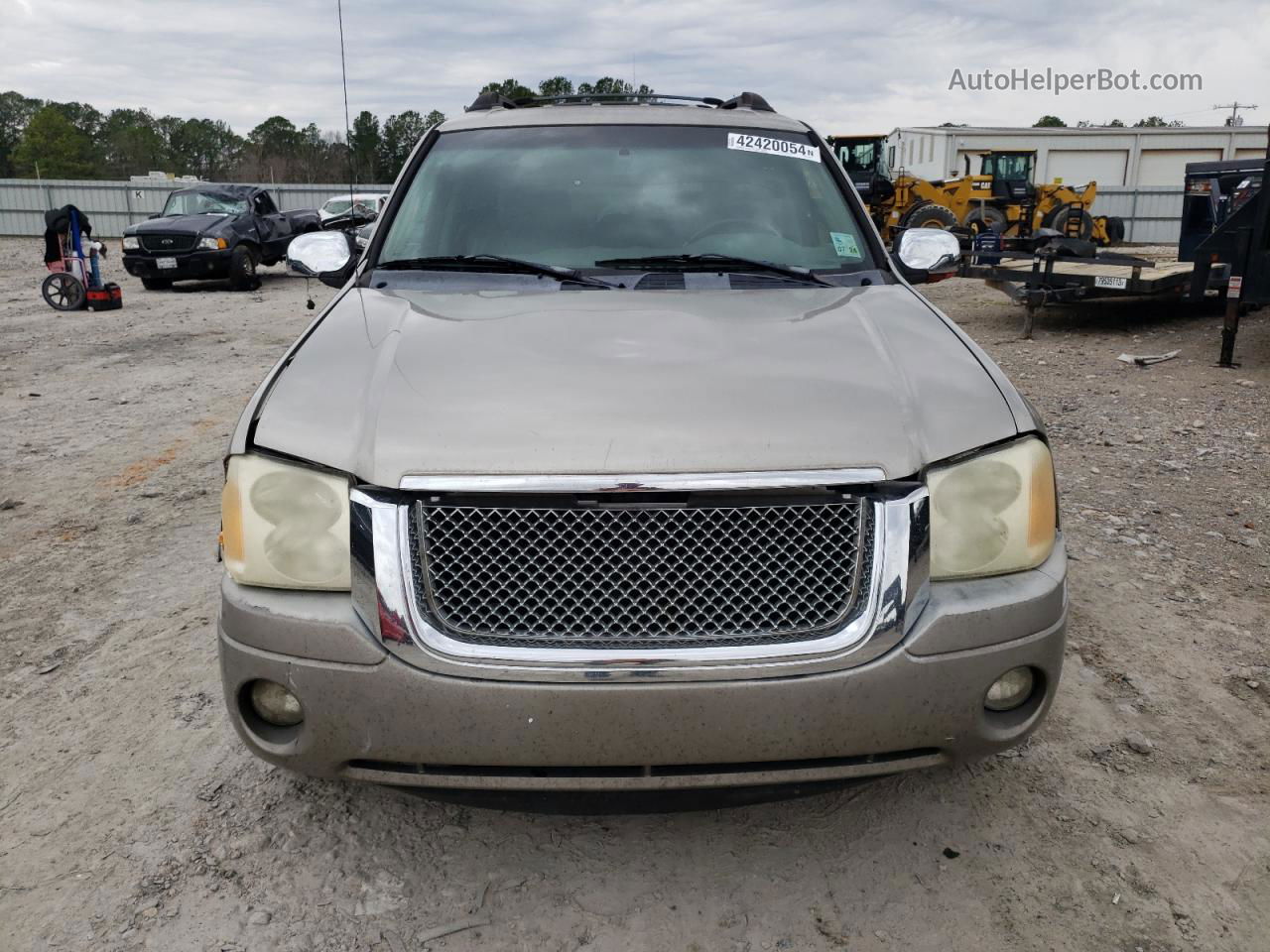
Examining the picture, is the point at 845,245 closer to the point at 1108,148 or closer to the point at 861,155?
the point at 861,155

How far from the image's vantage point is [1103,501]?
17.2 ft

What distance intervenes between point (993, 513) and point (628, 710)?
87 centimetres

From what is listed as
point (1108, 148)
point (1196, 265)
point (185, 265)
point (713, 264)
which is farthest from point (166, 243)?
point (1108, 148)

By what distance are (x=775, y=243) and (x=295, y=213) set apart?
62.0ft

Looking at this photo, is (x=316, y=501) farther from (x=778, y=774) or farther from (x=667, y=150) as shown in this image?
(x=667, y=150)

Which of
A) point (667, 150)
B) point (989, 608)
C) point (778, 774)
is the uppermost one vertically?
point (667, 150)

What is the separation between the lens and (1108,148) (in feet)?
145

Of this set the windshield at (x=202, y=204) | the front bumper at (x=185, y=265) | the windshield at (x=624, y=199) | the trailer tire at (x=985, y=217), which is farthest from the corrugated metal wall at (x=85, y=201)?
the windshield at (x=624, y=199)

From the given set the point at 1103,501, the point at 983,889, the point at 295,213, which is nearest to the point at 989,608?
the point at 983,889

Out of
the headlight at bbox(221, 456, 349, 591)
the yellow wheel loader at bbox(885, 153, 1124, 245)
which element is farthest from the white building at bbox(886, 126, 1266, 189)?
the headlight at bbox(221, 456, 349, 591)

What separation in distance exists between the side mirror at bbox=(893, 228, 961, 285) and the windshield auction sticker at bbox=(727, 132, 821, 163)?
445 millimetres

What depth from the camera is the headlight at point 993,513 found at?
2053 millimetres

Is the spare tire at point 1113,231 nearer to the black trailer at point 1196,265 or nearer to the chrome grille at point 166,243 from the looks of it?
the black trailer at point 1196,265

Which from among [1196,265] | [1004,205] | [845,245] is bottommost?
[1196,265]
